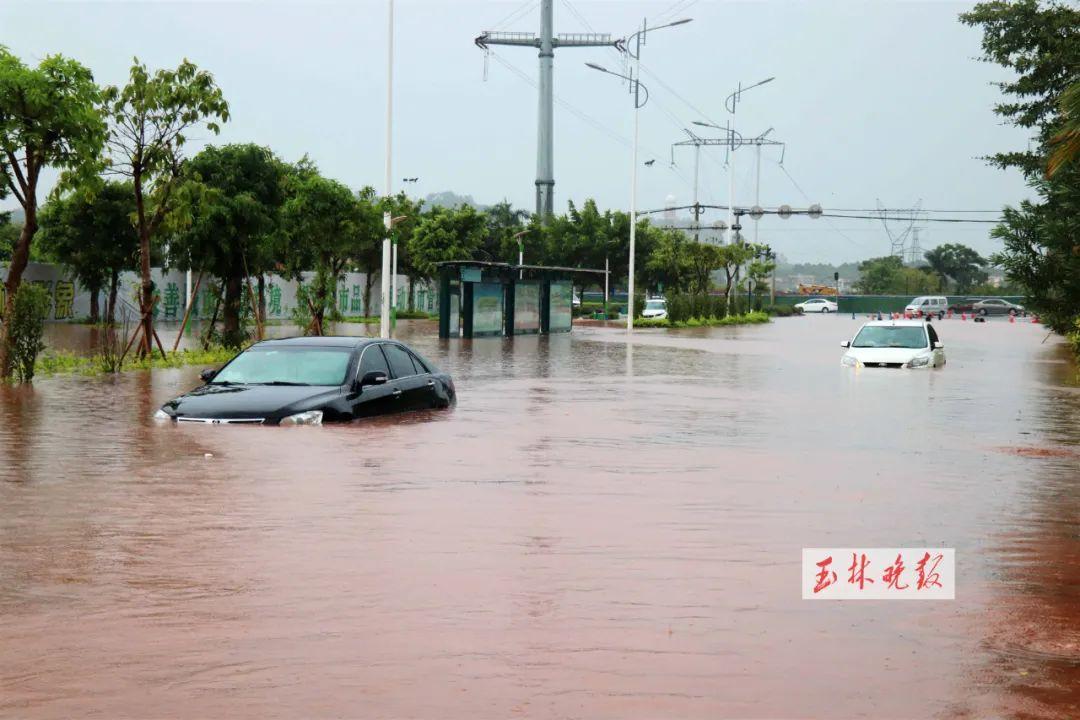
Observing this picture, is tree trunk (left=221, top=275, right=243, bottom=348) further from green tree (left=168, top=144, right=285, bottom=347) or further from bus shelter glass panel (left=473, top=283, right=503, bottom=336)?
bus shelter glass panel (left=473, top=283, right=503, bottom=336)

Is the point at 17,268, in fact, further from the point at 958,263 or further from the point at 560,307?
the point at 958,263

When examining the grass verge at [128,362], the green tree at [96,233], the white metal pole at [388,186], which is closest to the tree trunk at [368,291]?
the green tree at [96,233]

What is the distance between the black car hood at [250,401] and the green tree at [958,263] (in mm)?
152536

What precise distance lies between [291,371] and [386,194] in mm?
22259

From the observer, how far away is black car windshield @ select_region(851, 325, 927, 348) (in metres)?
33.6

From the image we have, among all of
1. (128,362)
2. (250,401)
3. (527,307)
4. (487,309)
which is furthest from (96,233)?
(250,401)

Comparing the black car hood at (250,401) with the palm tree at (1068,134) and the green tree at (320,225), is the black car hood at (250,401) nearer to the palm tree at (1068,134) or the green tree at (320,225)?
the palm tree at (1068,134)

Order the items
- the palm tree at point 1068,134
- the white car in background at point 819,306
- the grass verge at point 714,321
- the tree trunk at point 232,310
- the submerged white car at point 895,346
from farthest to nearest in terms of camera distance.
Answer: the white car in background at point 819,306 → the grass verge at point 714,321 → the submerged white car at point 895,346 → the tree trunk at point 232,310 → the palm tree at point 1068,134

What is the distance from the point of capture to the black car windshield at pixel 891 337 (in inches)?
1321

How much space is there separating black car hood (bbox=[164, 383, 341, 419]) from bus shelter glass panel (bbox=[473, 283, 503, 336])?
1337 inches

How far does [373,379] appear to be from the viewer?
1683 centimetres

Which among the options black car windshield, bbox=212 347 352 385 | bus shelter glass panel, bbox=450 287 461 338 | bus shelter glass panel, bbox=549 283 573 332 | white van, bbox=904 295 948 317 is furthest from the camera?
white van, bbox=904 295 948 317

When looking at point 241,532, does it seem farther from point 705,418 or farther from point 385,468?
point 705,418

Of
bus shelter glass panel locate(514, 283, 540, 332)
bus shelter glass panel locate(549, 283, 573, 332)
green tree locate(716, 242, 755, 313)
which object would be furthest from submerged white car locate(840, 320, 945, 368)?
green tree locate(716, 242, 755, 313)
